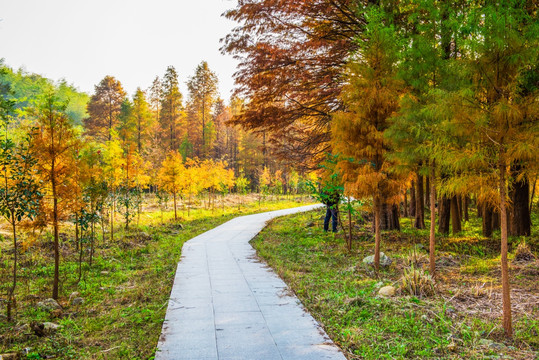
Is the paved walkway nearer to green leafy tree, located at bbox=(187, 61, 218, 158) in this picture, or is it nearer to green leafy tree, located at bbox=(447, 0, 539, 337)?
green leafy tree, located at bbox=(447, 0, 539, 337)

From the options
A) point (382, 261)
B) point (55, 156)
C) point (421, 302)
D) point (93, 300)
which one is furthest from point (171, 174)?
point (421, 302)

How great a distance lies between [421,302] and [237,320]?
2528 mm

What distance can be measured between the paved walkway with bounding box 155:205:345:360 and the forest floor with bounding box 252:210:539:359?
30 cm

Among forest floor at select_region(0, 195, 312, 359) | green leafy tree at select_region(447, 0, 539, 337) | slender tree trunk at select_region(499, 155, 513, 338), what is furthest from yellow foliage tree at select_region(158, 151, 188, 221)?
slender tree trunk at select_region(499, 155, 513, 338)

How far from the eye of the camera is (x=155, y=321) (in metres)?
4.46

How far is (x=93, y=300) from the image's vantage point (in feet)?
19.0

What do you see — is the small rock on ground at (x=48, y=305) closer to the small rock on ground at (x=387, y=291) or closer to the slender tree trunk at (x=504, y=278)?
the small rock on ground at (x=387, y=291)

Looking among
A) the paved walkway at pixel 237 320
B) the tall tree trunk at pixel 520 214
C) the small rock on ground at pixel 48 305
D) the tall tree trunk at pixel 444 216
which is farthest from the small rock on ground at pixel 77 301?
the tall tree trunk at pixel 520 214

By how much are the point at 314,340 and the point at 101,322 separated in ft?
9.84

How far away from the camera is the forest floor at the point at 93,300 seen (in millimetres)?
3897

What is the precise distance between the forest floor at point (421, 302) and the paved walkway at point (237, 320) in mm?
300

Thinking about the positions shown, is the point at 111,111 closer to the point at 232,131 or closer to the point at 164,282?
the point at 232,131

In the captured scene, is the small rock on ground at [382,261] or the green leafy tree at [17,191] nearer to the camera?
the green leafy tree at [17,191]

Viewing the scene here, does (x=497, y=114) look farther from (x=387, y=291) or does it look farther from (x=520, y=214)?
(x=520, y=214)
